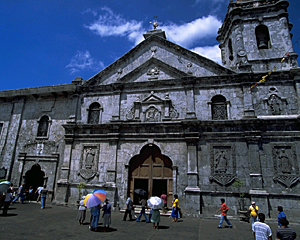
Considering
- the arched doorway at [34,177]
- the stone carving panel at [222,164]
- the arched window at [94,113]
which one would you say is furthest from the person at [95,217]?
the arched doorway at [34,177]

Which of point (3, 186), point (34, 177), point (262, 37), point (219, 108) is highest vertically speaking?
point (262, 37)

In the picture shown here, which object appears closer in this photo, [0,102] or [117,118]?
[117,118]

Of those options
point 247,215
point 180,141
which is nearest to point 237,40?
point 180,141

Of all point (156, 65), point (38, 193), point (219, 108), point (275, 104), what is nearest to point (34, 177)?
point (38, 193)

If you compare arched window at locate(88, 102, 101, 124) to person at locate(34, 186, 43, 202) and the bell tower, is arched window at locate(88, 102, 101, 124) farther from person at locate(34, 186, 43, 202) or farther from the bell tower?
the bell tower

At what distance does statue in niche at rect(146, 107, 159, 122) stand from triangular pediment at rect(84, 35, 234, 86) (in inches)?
96.7

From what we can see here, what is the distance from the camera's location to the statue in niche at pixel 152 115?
1552cm

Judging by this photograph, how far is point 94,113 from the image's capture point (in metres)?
17.2

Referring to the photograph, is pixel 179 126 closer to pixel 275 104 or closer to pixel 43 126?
pixel 275 104

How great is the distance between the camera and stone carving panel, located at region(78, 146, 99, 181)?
15.5 m

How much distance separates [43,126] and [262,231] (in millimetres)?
17593

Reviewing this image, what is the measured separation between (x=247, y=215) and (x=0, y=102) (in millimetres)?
21905

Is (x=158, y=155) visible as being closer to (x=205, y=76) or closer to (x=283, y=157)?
(x=205, y=76)

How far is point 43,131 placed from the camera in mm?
18109
